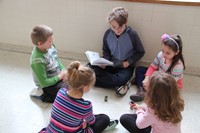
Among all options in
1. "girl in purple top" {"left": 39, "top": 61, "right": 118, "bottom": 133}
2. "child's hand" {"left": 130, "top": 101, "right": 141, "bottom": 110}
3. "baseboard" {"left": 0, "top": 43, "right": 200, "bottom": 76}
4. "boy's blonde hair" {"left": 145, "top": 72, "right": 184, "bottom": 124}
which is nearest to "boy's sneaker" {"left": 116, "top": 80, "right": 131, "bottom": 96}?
"child's hand" {"left": 130, "top": 101, "right": 141, "bottom": 110}

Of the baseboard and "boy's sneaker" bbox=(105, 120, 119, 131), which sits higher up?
the baseboard

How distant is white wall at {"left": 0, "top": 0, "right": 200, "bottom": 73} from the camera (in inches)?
77.7

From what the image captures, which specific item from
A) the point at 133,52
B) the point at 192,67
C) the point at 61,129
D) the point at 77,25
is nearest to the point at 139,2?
the point at 133,52

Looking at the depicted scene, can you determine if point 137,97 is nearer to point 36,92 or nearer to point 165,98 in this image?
point 165,98

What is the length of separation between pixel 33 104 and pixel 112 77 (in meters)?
0.69

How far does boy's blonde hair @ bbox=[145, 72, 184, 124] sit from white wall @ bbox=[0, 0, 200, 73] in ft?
3.18

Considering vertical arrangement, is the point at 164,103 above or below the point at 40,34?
below

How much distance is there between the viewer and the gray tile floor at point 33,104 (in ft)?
5.45

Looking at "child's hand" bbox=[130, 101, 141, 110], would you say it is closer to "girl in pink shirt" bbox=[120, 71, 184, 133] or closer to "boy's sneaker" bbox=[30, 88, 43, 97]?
"girl in pink shirt" bbox=[120, 71, 184, 133]

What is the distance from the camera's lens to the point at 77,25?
2.22 metres

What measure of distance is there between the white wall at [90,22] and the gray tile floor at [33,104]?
1.19ft

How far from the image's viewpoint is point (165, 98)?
1159 millimetres

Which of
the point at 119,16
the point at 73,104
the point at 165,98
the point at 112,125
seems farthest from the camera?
the point at 119,16

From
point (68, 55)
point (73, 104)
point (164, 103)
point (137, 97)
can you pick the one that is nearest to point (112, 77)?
point (137, 97)
